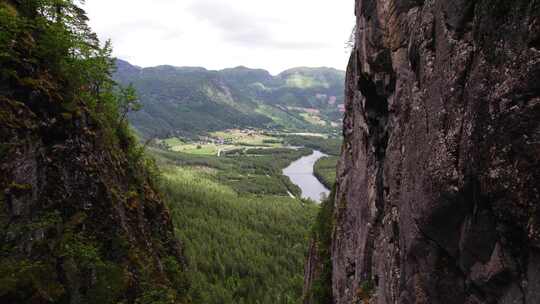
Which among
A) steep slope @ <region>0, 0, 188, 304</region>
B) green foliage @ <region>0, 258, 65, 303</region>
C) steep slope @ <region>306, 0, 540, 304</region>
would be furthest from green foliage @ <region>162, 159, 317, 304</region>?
steep slope @ <region>306, 0, 540, 304</region>

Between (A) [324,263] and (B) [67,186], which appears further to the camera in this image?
(A) [324,263]

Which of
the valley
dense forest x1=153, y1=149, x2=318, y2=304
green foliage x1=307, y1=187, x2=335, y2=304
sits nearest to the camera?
green foliage x1=307, y1=187, x2=335, y2=304

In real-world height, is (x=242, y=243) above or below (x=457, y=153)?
below

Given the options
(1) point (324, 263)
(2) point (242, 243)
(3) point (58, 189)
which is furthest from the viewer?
(2) point (242, 243)

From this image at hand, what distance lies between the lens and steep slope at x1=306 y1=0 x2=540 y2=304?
876 cm

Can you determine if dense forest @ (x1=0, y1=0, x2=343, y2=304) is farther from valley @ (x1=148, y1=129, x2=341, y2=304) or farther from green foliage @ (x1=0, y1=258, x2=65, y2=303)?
valley @ (x1=148, y1=129, x2=341, y2=304)

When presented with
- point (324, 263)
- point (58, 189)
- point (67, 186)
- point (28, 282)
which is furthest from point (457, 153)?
point (324, 263)

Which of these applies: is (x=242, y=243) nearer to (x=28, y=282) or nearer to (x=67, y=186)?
(x=67, y=186)

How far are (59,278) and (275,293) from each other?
82.3m

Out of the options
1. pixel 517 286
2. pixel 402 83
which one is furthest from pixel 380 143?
pixel 517 286

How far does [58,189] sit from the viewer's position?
22.7 meters

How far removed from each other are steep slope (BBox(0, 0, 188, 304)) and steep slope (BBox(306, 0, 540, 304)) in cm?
1782

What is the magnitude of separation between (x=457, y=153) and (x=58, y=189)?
2359 cm

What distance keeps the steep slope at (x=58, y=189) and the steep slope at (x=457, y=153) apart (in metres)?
17.8
